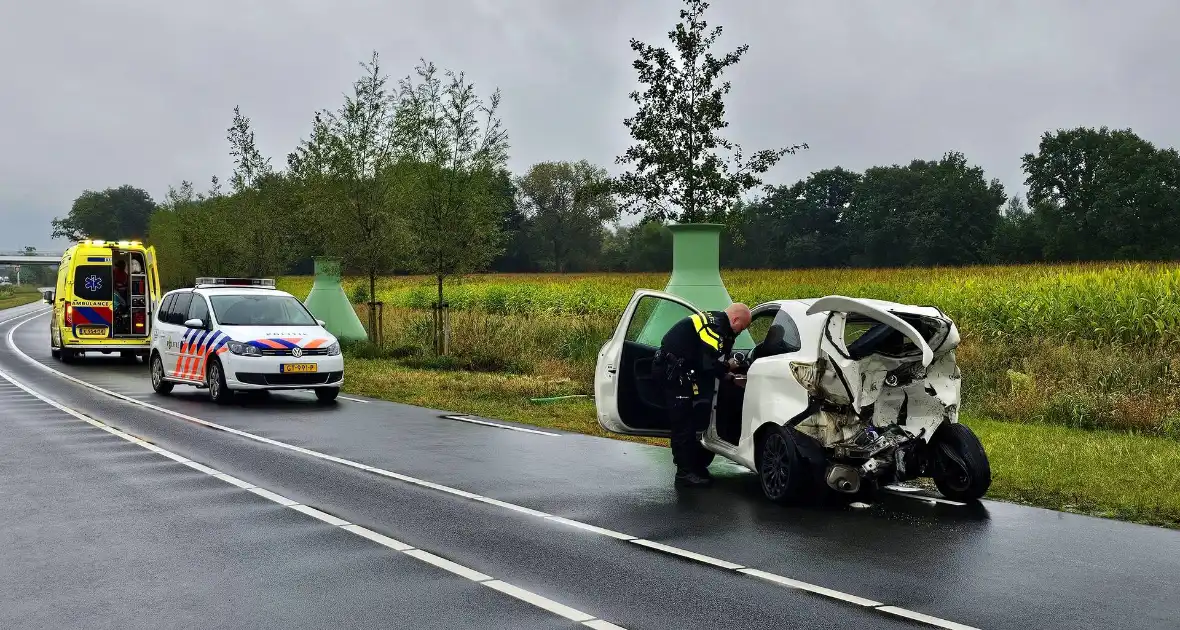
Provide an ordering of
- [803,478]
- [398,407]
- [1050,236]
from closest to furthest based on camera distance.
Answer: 1. [803,478]
2. [398,407]
3. [1050,236]

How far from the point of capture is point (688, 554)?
6.89 meters

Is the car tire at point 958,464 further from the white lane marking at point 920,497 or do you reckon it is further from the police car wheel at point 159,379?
the police car wheel at point 159,379

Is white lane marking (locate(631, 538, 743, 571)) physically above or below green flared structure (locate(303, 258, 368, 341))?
below

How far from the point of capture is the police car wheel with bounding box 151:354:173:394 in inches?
724

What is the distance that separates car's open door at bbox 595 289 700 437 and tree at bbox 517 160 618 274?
7401 cm

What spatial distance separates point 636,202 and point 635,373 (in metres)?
7.34

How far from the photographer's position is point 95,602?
19.0 feet

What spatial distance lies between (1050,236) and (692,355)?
68.3m

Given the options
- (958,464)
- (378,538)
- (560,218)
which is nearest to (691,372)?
(958,464)

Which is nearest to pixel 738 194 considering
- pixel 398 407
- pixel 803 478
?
pixel 398 407

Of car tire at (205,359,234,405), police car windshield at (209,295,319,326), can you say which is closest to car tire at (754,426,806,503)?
car tire at (205,359,234,405)

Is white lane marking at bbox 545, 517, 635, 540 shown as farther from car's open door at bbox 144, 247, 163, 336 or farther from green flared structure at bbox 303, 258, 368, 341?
green flared structure at bbox 303, 258, 368, 341

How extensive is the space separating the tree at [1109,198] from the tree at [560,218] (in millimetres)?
33009

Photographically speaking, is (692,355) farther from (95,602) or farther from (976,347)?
(976,347)
